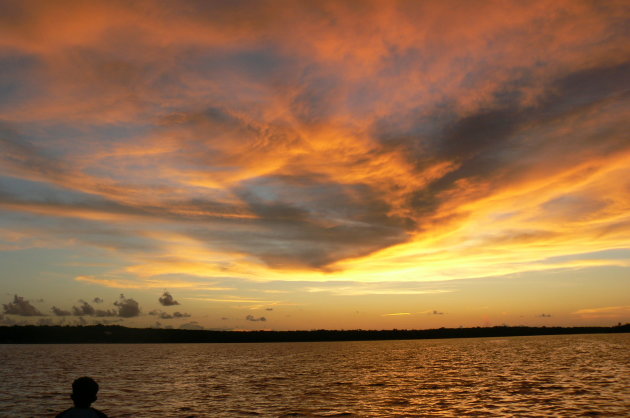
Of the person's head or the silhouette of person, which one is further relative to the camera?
the person's head

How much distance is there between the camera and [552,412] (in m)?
41.1

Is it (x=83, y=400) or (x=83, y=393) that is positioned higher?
(x=83, y=393)

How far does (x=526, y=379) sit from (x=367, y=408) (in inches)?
1442

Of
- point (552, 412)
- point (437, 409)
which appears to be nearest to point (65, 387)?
point (437, 409)

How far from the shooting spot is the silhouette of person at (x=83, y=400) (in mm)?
12445

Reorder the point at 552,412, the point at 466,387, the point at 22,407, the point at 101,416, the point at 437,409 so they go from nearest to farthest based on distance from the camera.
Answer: the point at 101,416 < the point at 552,412 < the point at 437,409 < the point at 22,407 < the point at 466,387

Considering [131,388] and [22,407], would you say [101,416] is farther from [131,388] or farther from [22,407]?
[131,388]

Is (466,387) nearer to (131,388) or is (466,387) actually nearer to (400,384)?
(400,384)

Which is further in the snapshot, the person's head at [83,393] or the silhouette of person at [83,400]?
the person's head at [83,393]

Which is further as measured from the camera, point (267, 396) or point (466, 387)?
point (466, 387)

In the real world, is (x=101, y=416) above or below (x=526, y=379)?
above

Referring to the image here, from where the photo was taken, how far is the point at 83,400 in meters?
12.7

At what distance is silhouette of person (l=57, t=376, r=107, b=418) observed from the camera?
12445mm

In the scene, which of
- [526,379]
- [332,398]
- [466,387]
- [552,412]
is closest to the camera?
[552,412]
